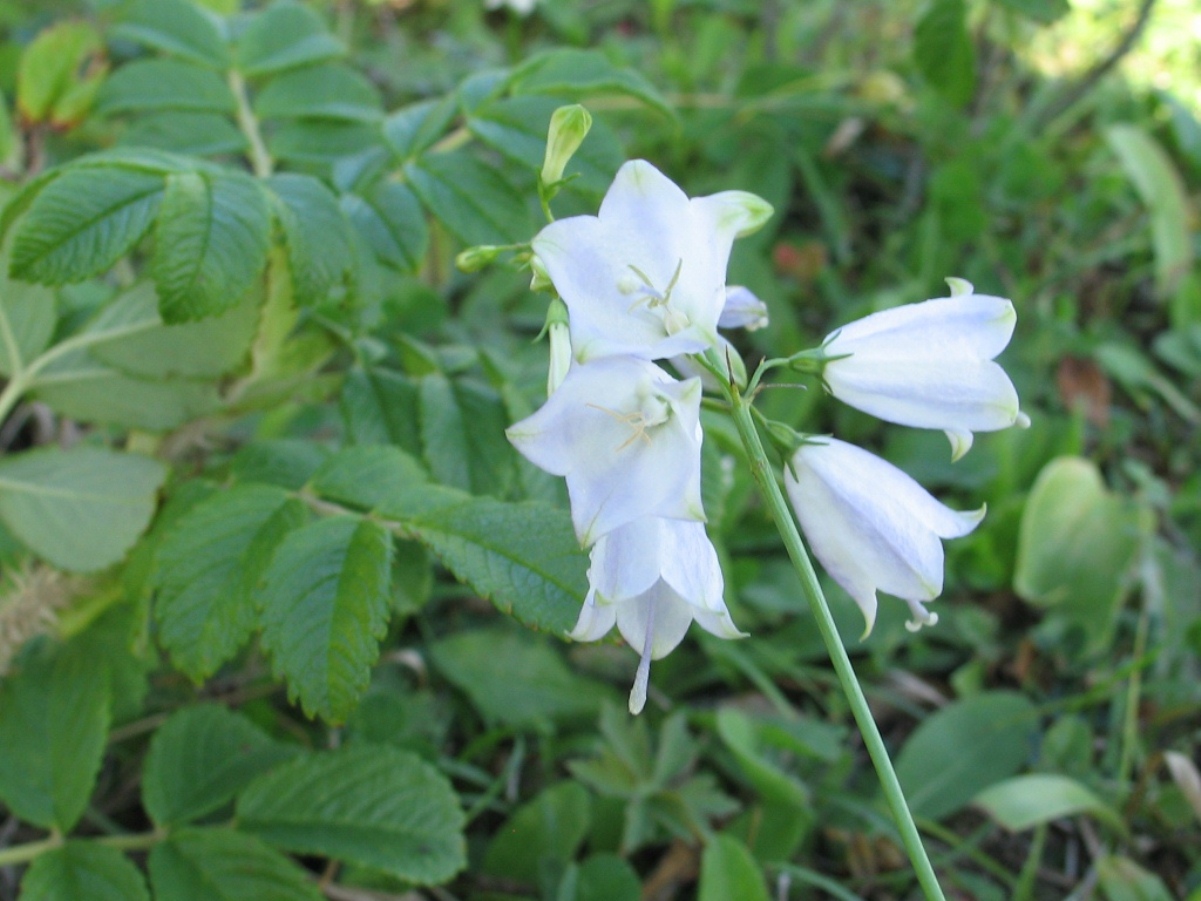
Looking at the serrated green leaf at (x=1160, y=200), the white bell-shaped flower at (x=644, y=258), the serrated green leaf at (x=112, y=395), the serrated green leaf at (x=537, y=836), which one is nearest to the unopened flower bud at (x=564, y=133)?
the white bell-shaped flower at (x=644, y=258)

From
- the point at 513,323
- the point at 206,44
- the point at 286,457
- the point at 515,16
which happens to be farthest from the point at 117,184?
the point at 515,16

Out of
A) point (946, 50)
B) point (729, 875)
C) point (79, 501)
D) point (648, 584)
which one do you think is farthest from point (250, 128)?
point (946, 50)

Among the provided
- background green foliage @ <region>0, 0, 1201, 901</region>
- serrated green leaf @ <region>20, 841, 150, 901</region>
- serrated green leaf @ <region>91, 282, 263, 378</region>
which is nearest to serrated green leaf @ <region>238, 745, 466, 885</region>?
background green foliage @ <region>0, 0, 1201, 901</region>

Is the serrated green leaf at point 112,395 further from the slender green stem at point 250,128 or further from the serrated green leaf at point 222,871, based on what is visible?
the serrated green leaf at point 222,871

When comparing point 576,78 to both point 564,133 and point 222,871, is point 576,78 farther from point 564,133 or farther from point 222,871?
point 222,871

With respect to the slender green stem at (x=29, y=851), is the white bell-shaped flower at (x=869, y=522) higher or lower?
higher

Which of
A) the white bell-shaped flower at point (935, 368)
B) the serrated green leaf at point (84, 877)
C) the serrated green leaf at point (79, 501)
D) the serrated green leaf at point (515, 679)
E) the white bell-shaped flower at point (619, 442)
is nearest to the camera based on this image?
the white bell-shaped flower at point (619, 442)
